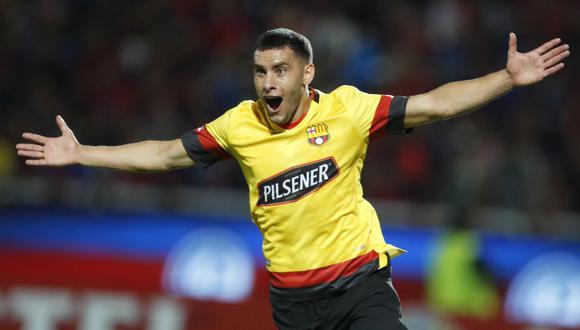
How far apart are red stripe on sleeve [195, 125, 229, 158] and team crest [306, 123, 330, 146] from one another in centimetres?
52

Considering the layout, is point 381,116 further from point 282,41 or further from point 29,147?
point 29,147

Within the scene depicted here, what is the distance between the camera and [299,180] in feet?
18.5

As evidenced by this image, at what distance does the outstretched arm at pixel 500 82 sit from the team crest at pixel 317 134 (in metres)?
0.52

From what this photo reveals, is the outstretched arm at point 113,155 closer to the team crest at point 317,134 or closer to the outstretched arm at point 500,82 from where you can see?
the team crest at point 317,134

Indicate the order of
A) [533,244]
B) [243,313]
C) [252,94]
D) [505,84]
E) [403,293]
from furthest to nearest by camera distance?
1. [252,94]
2. [533,244]
3. [403,293]
4. [243,313]
5. [505,84]

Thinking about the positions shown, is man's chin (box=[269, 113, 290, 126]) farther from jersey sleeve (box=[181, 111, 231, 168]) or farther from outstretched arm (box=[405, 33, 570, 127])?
outstretched arm (box=[405, 33, 570, 127])

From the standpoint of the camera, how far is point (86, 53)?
12.9m

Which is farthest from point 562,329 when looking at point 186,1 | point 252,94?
point 186,1

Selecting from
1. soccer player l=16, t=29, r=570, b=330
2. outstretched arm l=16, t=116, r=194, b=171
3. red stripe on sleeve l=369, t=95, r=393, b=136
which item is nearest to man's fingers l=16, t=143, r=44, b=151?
outstretched arm l=16, t=116, r=194, b=171

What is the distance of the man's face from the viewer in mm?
5672

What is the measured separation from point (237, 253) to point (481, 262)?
220 cm

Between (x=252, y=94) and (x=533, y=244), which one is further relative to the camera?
(x=252, y=94)

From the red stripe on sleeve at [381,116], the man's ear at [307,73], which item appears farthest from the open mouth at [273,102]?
the red stripe on sleeve at [381,116]

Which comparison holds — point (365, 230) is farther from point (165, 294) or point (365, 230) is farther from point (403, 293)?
point (403, 293)
